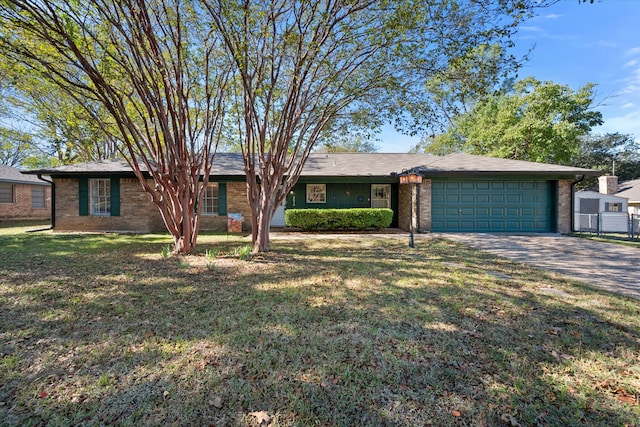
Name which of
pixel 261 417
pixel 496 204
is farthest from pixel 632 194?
pixel 261 417

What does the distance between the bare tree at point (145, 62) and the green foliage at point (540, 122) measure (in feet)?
48.3

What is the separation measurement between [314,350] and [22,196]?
24419 millimetres

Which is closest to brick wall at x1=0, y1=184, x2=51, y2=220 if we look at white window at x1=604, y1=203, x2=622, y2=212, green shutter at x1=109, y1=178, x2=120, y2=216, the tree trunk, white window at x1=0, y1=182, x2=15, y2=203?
white window at x1=0, y1=182, x2=15, y2=203

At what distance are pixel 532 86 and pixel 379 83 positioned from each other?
17.9m

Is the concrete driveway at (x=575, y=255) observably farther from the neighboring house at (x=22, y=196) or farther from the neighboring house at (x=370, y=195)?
the neighboring house at (x=22, y=196)

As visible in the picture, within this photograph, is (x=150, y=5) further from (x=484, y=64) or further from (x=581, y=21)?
(x=581, y=21)

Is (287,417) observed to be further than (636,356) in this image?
No

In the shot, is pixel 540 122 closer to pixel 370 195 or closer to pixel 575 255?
pixel 370 195

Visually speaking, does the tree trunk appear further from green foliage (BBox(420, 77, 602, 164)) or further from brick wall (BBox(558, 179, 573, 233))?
green foliage (BBox(420, 77, 602, 164))

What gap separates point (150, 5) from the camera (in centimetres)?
593

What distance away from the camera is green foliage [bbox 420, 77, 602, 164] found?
1694cm

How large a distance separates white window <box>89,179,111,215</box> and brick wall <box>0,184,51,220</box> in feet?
33.0

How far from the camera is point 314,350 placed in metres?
2.76

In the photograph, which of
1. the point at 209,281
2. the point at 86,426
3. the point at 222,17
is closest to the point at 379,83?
the point at 222,17
